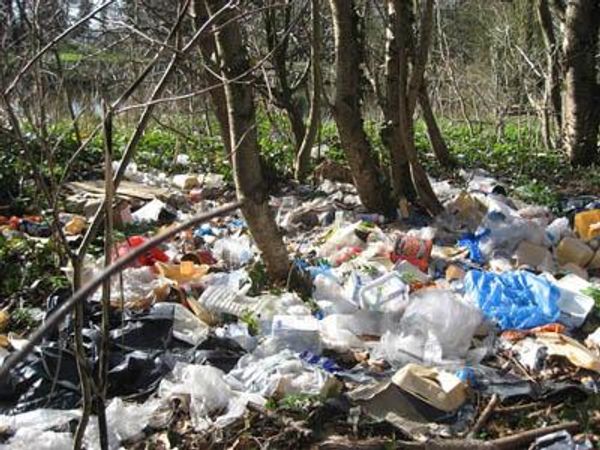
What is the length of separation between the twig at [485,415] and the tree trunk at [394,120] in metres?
2.72

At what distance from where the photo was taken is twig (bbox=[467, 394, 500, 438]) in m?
2.49

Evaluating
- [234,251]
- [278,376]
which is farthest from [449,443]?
[234,251]

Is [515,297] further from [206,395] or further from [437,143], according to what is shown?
[437,143]

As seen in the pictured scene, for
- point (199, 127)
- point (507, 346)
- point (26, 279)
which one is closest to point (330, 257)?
point (507, 346)

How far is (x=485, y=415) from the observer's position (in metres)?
2.55

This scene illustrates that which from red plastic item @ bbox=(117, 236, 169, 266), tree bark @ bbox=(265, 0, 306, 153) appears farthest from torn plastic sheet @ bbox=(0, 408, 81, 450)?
tree bark @ bbox=(265, 0, 306, 153)

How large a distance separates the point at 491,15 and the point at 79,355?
11.7 metres

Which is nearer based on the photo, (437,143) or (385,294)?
(385,294)

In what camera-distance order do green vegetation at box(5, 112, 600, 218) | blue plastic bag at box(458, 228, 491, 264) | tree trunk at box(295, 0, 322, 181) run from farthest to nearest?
1. green vegetation at box(5, 112, 600, 218)
2. tree trunk at box(295, 0, 322, 181)
3. blue plastic bag at box(458, 228, 491, 264)

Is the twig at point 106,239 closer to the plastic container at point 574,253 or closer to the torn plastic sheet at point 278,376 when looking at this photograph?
the torn plastic sheet at point 278,376

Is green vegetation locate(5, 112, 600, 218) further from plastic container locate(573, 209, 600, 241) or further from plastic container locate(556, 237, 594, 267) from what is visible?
plastic container locate(556, 237, 594, 267)

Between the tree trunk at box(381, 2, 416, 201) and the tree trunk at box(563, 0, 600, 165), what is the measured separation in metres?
2.89

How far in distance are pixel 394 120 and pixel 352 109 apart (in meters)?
0.46

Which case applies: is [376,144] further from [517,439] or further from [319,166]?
[517,439]
